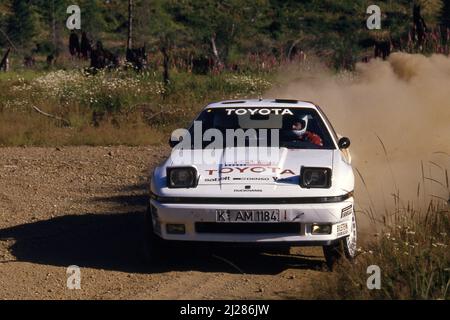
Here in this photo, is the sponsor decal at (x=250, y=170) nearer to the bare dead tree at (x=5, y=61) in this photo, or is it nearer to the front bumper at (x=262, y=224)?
the front bumper at (x=262, y=224)

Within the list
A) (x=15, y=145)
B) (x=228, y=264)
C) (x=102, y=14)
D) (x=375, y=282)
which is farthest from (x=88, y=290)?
(x=102, y=14)

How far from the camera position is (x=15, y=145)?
16.3 meters

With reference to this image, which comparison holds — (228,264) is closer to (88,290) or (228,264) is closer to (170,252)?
(170,252)

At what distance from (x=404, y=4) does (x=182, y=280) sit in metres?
37.5

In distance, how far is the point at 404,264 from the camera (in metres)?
6.53

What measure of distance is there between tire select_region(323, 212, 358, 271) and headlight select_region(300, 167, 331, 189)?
19.9 inches

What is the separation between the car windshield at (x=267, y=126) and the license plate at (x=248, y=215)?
55.3 inches

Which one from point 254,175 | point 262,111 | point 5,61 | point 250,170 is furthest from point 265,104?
point 5,61

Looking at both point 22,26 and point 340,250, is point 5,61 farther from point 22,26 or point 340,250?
point 340,250

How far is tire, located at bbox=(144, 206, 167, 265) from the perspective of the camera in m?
7.72

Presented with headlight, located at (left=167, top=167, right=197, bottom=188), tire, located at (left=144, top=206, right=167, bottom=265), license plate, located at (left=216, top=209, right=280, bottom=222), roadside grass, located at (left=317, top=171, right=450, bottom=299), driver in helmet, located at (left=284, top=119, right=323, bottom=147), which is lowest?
tire, located at (left=144, top=206, right=167, bottom=265)

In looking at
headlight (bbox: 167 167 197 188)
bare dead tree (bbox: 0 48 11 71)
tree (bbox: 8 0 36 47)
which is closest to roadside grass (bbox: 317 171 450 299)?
headlight (bbox: 167 167 197 188)

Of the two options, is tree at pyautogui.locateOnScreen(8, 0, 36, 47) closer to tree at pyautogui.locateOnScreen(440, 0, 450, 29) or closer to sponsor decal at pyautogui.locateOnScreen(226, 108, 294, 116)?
tree at pyautogui.locateOnScreen(440, 0, 450, 29)
